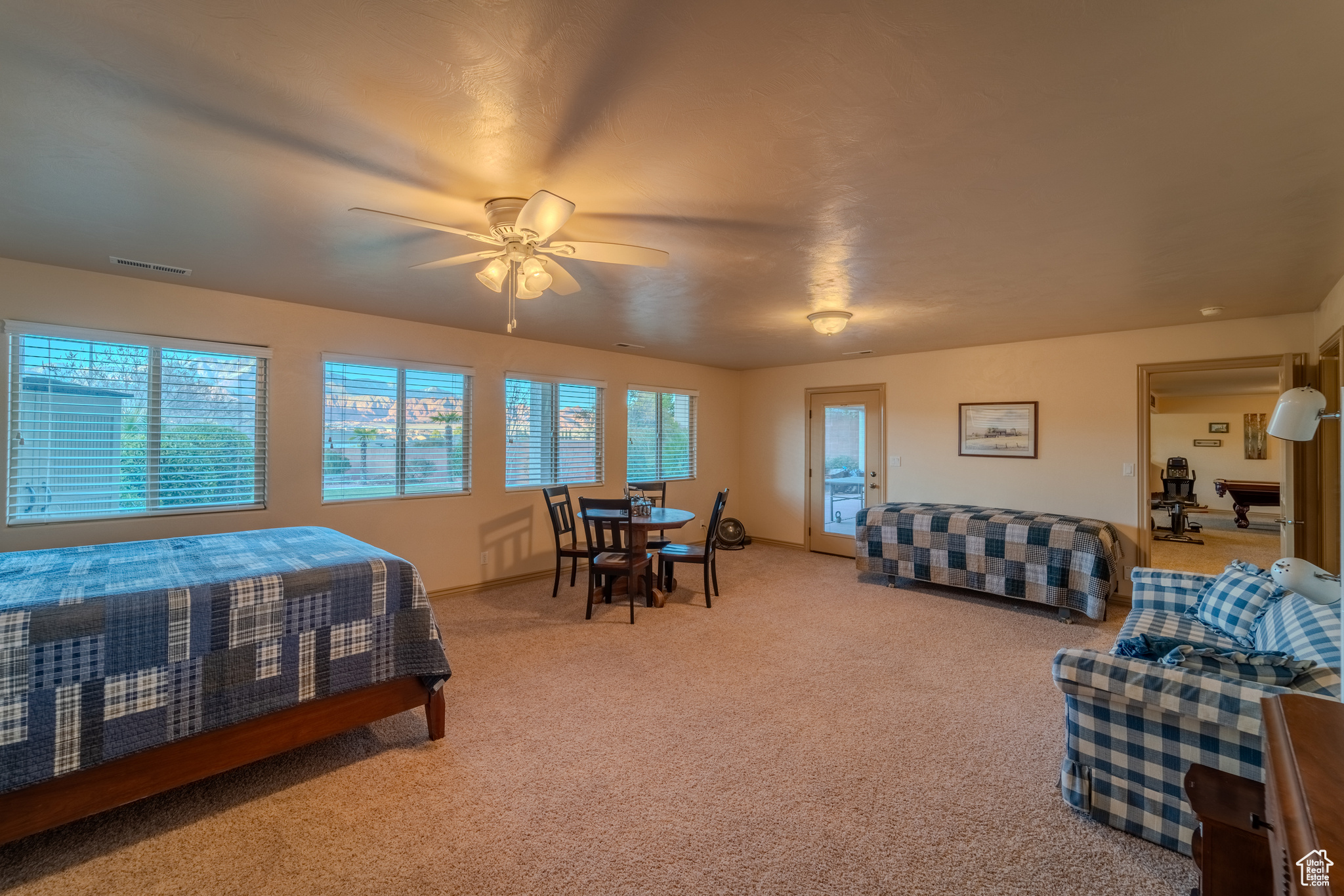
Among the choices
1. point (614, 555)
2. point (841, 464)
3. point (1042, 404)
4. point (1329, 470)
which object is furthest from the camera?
point (841, 464)

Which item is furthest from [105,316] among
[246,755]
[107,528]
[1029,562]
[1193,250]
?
[1029,562]

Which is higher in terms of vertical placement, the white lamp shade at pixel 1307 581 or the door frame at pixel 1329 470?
the door frame at pixel 1329 470

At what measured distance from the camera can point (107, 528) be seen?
339 centimetres

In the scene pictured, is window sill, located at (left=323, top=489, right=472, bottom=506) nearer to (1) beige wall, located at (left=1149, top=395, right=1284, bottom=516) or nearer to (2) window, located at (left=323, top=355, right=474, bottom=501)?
(2) window, located at (left=323, top=355, right=474, bottom=501)

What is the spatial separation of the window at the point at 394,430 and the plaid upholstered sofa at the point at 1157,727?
4.53 m

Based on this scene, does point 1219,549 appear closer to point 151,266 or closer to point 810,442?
point 810,442

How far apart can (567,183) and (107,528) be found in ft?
12.0

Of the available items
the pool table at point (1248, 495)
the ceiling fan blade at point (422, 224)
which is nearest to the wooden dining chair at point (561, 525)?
the ceiling fan blade at point (422, 224)

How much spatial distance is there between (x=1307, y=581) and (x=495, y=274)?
406 cm

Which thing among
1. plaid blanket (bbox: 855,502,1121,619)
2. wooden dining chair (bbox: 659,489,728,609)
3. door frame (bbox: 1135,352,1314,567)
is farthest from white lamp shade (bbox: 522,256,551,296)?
door frame (bbox: 1135,352,1314,567)

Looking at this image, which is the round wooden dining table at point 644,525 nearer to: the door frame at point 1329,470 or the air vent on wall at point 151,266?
the air vent on wall at point 151,266

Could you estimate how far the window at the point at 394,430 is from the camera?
4.31 meters

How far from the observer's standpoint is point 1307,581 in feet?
8.56

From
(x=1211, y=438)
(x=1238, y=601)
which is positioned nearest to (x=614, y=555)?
(x=1238, y=601)
